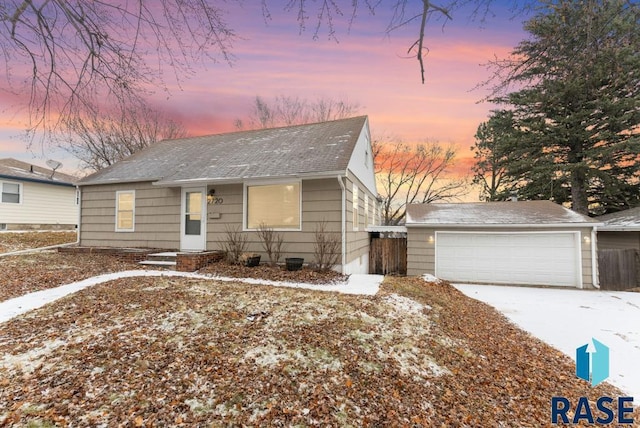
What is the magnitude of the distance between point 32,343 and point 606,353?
26.9ft

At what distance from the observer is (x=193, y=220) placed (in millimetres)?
9586

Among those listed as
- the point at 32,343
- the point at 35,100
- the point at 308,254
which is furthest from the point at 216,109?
the point at 32,343

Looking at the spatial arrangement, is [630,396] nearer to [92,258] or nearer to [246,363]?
[246,363]

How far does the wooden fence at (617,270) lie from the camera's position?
10719mm

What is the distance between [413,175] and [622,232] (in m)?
13.6

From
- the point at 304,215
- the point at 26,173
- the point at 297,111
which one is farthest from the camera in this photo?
the point at 297,111

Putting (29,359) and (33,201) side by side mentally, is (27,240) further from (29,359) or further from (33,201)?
(29,359)

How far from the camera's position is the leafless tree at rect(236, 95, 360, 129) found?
22188 mm

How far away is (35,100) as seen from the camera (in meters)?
3.39

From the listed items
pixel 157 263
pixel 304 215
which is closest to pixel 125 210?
pixel 157 263

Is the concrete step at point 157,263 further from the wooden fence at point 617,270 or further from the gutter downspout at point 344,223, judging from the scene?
the wooden fence at point 617,270

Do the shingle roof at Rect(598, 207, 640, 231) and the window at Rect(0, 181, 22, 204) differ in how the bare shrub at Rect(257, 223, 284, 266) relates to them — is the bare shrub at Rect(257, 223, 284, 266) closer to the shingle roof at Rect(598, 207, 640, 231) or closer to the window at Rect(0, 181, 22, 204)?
the shingle roof at Rect(598, 207, 640, 231)

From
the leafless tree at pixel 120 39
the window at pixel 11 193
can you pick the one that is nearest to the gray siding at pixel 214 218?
the leafless tree at pixel 120 39

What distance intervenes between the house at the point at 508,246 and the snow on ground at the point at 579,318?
2.21 ft
